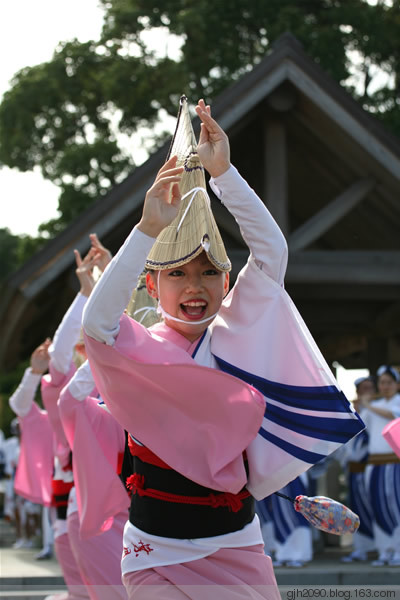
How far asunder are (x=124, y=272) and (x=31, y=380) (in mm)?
4821

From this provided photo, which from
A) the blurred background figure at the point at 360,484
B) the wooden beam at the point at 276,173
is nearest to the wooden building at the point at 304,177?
the wooden beam at the point at 276,173

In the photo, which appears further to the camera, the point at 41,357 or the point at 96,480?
the point at 41,357

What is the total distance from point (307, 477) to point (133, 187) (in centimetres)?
355

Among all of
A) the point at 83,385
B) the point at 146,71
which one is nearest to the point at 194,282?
the point at 83,385

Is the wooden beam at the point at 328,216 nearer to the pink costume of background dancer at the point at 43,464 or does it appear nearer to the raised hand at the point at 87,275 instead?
the pink costume of background dancer at the point at 43,464

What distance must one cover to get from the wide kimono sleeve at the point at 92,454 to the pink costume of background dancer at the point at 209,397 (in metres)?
1.43

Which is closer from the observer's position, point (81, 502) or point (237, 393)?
point (237, 393)

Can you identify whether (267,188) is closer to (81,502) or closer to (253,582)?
(81,502)

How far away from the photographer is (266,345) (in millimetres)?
3480

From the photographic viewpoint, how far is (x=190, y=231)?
139 inches

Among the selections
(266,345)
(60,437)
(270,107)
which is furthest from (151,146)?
(266,345)

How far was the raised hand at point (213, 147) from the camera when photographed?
11.1 ft

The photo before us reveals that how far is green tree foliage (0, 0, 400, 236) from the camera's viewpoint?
63.0ft

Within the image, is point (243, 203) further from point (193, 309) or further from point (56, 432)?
point (56, 432)
